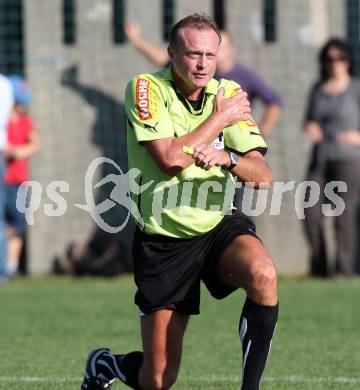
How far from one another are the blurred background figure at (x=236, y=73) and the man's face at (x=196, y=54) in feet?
18.4

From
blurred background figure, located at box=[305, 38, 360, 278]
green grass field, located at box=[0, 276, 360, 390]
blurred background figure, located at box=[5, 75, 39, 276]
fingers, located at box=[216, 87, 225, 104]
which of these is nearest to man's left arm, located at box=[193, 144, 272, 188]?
fingers, located at box=[216, 87, 225, 104]

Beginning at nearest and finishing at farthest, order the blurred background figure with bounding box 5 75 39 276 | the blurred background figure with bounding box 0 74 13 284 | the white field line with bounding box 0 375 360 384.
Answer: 1. the white field line with bounding box 0 375 360 384
2. the blurred background figure with bounding box 0 74 13 284
3. the blurred background figure with bounding box 5 75 39 276

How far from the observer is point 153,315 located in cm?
575

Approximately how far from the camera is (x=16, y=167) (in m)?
12.8

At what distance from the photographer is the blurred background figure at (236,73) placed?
38.2 ft

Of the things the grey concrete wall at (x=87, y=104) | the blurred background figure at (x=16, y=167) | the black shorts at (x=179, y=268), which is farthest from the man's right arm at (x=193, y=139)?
the grey concrete wall at (x=87, y=104)

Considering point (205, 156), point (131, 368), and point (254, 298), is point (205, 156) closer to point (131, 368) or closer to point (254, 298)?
point (254, 298)

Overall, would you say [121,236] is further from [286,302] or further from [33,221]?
[286,302]

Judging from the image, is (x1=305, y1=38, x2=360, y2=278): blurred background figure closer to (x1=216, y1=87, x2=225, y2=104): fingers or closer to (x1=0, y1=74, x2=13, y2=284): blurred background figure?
(x1=0, y1=74, x2=13, y2=284): blurred background figure

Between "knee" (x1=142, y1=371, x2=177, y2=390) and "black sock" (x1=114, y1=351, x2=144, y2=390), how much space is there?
119 mm

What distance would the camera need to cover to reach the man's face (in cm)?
560

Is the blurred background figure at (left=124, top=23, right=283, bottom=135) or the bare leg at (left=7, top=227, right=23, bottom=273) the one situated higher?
the blurred background figure at (left=124, top=23, right=283, bottom=135)

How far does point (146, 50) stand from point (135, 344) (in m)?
4.85
